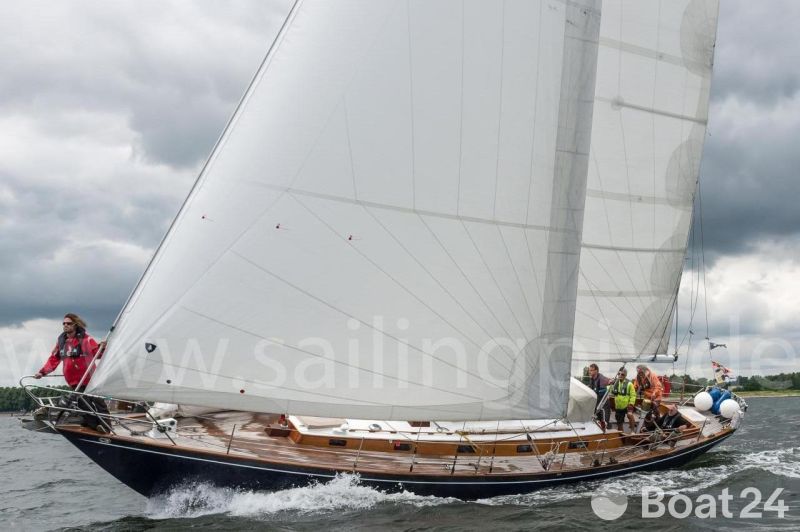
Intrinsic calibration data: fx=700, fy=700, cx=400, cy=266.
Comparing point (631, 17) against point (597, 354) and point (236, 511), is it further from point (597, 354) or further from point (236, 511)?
point (236, 511)

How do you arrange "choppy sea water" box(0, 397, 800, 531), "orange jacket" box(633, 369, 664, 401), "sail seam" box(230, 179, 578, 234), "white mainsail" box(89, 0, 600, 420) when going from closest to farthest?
"white mainsail" box(89, 0, 600, 420), "sail seam" box(230, 179, 578, 234), "choppy sea water" box(0, 397, 800, 531), "orange jacket" box(633, 369, 664, 401)

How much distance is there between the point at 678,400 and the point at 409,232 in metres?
13.0

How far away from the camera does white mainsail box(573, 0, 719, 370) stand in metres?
16.3

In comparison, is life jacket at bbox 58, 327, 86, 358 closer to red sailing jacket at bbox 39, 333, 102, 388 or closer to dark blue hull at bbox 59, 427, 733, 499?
red sailing jacket at bbox 39, 333, 102, 388

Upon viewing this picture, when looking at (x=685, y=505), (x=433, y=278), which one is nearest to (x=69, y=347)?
(x=433, y=278)

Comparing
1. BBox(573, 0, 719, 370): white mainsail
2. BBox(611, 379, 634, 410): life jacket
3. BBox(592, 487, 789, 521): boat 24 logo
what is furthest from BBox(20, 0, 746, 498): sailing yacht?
BBox(573, 0, 719, 370): white mainsail

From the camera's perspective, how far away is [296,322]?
30.5ft

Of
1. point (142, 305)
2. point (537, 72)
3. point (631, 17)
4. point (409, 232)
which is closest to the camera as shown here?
point (142, 305)

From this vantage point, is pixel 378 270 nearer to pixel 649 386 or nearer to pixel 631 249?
pixel 649 386

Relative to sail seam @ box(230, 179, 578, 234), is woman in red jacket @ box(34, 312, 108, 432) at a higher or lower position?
lower

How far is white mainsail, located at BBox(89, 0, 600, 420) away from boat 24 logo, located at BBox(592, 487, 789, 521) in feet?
5.75

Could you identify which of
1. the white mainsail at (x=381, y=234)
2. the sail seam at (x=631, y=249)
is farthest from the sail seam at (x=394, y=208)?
the sail seam at (x=631, y=249)

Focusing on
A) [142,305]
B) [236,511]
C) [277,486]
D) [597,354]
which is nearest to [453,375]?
[277,486]

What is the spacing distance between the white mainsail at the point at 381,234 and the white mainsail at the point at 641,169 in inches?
207
